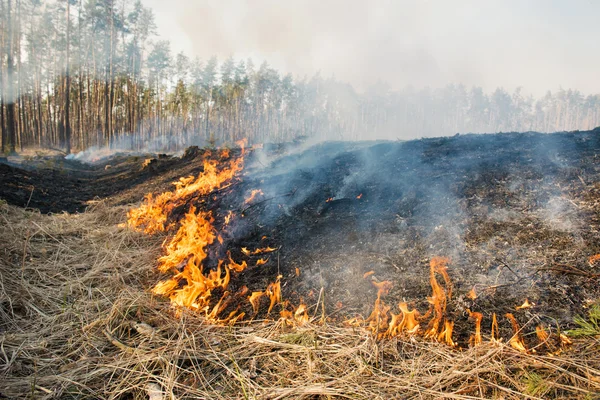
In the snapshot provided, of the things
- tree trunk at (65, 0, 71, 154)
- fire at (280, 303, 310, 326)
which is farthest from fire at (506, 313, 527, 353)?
tree trunk at (65, 0, 71, 154)

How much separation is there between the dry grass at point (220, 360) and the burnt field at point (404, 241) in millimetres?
54

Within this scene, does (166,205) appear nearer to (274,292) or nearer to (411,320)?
(274,292)

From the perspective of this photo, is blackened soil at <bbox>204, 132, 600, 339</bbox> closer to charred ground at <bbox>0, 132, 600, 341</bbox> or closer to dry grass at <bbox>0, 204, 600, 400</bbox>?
charred ground at <bbox>0, 132, 600, 341</bbox>

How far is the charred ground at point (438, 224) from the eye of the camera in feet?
8.50

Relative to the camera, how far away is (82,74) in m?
28.6

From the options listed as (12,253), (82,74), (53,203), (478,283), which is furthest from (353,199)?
(82,74)

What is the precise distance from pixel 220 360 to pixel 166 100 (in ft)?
153

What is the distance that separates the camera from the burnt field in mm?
2457

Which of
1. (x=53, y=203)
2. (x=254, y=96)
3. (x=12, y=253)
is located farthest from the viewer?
(x=254, y=96)

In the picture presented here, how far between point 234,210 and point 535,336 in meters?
3.87

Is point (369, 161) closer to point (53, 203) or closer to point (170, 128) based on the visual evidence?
point (53, 203)

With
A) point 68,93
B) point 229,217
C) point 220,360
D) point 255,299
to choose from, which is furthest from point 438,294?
point 68,93

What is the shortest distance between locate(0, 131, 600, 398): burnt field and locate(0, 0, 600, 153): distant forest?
358 inches

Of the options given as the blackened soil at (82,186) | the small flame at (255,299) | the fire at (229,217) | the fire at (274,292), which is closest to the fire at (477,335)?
the fire at (274,292)
